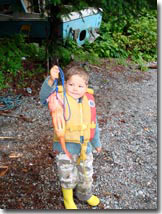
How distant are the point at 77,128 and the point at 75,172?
548 mm

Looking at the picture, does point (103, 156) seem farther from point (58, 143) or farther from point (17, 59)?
point (17, 59)

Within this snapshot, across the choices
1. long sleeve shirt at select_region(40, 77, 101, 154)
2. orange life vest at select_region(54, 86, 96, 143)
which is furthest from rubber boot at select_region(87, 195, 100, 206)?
orange life vest at select_region(54, 86, 96, 143)

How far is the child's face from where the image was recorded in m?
2.33

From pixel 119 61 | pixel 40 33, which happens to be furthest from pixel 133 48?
pixel 40 33

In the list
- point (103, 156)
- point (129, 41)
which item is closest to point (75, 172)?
point (103, 156)

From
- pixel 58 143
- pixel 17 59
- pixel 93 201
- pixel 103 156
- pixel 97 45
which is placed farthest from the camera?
pixel 97 45

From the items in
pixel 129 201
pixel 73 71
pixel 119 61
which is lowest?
pixel 129 201

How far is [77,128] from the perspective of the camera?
7.76ft

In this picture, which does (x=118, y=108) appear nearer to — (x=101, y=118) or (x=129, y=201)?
(x=101, y=118)

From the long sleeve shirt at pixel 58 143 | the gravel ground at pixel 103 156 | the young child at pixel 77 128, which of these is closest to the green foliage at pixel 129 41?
the gravel ground at pixel 103 156

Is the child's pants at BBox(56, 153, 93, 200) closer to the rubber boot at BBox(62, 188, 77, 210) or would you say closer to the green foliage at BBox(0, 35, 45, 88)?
the rubber boot at BBox(62, 188, 77, 210)

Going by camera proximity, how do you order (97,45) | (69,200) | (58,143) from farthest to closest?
(97,45) → (69,200) → (58,143)

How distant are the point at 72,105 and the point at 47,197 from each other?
1242 millimetres

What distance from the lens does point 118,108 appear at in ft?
16.8
